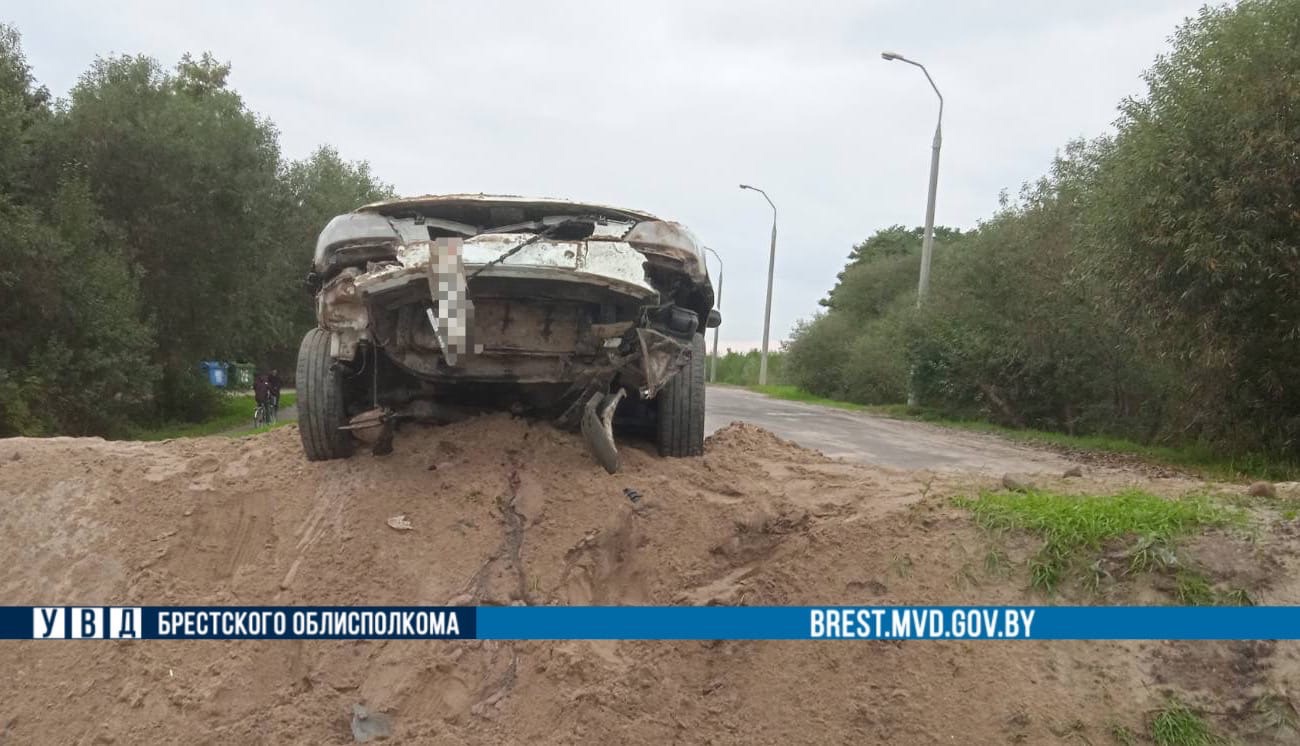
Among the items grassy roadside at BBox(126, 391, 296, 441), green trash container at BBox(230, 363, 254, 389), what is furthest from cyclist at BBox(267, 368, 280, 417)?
green trash container at BBox(230, 363, 254, 389)

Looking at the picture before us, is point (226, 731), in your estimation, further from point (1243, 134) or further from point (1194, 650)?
point (1243, 134)

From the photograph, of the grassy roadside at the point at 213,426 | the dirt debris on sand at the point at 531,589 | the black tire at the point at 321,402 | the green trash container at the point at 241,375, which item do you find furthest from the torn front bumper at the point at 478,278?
the green trash container at the point at 241,375

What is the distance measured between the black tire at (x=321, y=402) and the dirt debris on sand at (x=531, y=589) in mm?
160

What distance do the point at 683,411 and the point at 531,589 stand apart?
5.48 feet

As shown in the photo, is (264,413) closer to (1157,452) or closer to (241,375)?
(241,375)

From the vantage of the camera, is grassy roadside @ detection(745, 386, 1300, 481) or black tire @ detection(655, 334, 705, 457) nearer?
black tire @ detection(655, 334, 705, 457)

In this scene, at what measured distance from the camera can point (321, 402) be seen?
193 inches

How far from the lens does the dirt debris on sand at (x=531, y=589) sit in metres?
3.15

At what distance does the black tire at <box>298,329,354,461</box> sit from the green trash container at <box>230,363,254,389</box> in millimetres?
19928

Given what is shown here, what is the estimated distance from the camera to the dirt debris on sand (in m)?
3.15

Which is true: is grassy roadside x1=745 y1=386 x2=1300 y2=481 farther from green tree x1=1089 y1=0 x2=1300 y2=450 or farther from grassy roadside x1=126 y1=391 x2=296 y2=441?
grassy roadside x1=126 y1=391 x2=296 y2=441

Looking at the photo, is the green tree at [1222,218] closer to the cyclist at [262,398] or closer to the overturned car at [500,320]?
the overturned car at [500,320]

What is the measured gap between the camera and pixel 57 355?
1277 cm

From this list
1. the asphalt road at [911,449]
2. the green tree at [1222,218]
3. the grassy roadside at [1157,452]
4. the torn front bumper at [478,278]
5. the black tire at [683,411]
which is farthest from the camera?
the grassy roadside at [1157,452]
